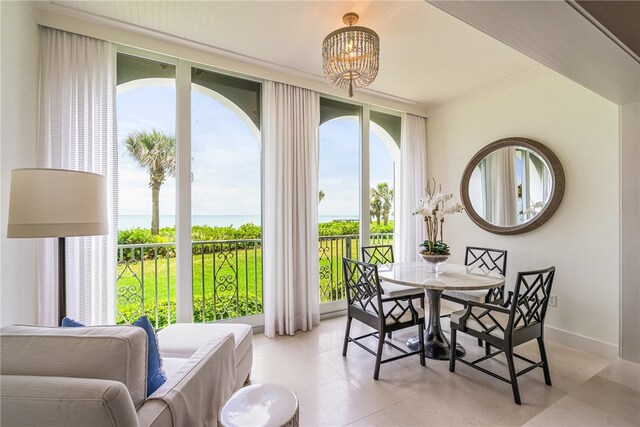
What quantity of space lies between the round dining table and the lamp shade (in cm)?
211

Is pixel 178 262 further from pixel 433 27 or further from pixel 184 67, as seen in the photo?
pixel 433 27

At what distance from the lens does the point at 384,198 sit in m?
4.35

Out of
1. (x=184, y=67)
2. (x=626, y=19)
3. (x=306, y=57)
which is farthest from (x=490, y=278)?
(x=184, y=67)

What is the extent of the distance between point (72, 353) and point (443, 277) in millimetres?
2406

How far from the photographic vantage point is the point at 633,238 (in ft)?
8.34

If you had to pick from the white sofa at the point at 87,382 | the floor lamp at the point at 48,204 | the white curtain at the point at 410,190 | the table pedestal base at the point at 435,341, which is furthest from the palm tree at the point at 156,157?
the white curtain at the point at 410,190

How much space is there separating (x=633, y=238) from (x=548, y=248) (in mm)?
657

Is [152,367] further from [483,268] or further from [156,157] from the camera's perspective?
[483,268]

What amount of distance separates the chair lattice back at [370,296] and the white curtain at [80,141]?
2.00 m

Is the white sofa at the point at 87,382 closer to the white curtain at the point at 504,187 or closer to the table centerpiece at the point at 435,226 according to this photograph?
the table centerpiece at the point at 435,226

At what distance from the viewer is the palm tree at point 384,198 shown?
168 inches

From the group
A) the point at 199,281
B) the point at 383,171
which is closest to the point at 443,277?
the point at 383,171

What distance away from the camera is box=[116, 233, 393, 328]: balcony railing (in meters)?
3.11

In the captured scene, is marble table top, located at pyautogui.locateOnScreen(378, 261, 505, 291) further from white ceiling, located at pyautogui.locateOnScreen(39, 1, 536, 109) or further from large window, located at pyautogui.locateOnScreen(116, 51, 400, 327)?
white ceiling, located at pyautogui.locateOnScreen(39, 1, 536, 109)
